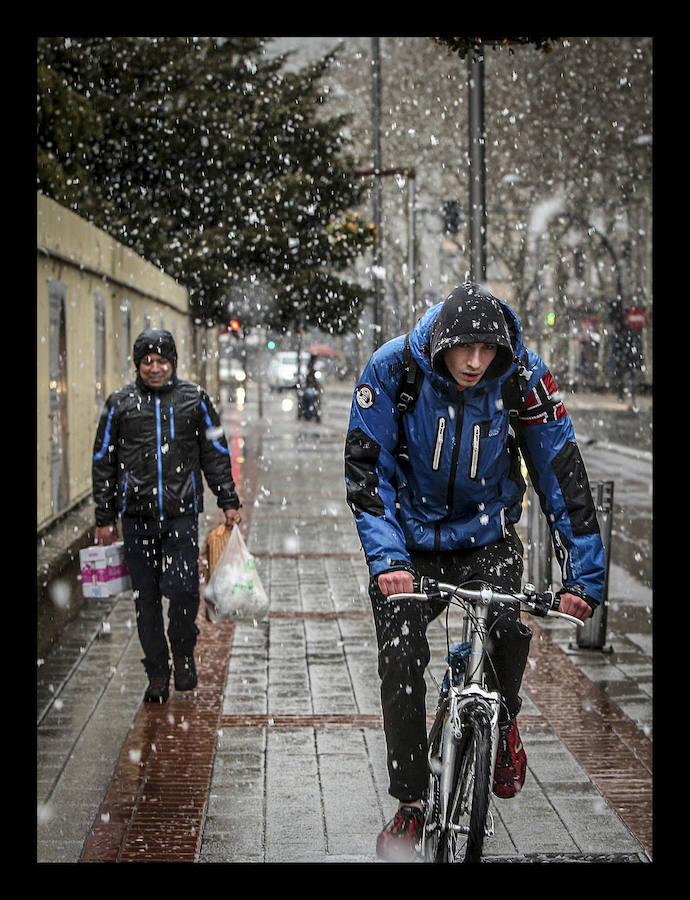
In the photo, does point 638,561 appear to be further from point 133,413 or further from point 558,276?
point 558,276

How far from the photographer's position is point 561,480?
161 inches

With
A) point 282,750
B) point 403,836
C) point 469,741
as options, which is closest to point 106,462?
point 282,750

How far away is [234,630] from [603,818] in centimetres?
379

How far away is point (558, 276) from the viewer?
4619 centimetres

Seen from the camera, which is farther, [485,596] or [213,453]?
[213,453]

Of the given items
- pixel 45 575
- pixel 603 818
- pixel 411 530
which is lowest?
pixel 603 818

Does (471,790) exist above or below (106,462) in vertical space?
below

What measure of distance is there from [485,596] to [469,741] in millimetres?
453

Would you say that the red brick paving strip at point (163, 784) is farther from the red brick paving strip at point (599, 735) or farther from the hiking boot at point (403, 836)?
the red brick paving strip at point (599, 735)

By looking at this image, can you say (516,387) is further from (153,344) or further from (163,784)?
(153,344)

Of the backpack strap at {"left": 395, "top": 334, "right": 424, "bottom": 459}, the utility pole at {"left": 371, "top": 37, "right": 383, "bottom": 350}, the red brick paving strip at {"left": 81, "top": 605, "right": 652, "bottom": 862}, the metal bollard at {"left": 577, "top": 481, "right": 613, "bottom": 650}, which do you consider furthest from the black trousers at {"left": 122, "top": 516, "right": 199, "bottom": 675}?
the utility pole at {"left": 371, "top": 37, "right": 383, "bottom": 350}
